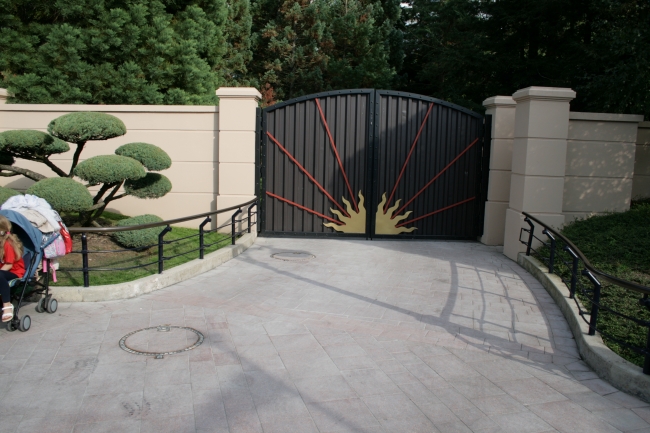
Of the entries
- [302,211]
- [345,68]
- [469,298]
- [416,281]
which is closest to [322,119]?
[302,211]

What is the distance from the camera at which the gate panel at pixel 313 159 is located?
11727 millimetres

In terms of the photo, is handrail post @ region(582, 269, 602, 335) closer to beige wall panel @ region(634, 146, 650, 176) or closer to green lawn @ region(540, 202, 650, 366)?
green lawn @ region(540, 202, 650, 366)

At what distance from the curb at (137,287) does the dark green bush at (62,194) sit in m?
1.39

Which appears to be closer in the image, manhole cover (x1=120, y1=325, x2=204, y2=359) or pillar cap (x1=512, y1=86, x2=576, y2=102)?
manhole cover (x1=120, y1=325, x2=204, y2=359)

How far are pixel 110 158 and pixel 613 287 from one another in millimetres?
7325

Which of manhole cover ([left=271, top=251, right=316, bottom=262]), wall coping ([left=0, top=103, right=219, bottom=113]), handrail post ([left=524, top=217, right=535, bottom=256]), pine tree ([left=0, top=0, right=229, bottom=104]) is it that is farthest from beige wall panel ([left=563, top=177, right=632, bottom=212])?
pine tree ([left=0, top=0, right=229, bottom=104])

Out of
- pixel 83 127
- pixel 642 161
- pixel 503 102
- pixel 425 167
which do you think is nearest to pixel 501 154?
pixel 503 102

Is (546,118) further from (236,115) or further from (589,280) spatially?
(236,115)

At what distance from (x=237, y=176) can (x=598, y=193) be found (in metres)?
7.35

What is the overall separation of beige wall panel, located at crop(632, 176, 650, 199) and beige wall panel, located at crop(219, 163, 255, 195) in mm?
8081

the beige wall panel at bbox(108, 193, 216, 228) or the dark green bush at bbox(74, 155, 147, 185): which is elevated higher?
the dark green bush at bbox(74, 155, 147, 185)

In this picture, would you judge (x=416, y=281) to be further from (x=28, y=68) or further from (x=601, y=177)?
(x=28, y=68)

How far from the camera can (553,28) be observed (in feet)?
55.4

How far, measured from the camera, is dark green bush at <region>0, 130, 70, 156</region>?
839cm
